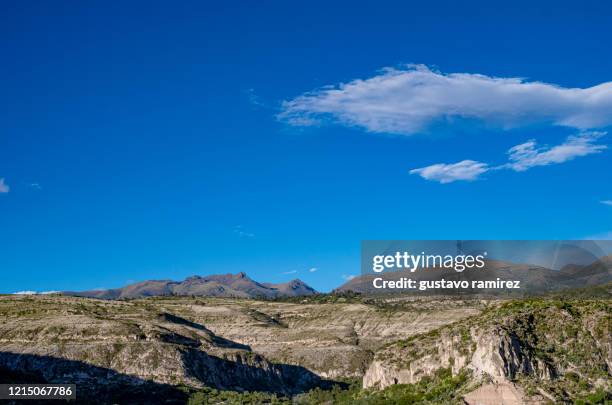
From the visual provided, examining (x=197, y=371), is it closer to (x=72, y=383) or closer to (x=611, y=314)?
(x=72, y=383)

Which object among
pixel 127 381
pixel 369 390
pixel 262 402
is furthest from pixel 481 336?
pixel 127 381

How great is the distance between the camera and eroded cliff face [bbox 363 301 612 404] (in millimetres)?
91688

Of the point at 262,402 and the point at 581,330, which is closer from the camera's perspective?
the point at 581,330

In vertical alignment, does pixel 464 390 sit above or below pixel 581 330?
below

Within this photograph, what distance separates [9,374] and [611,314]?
13032cm

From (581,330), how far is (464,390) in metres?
20.8

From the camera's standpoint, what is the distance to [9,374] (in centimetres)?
16450

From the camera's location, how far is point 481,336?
9944cm

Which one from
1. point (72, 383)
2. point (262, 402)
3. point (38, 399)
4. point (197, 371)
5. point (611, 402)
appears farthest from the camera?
point (197, 371)

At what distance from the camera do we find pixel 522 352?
315 feet

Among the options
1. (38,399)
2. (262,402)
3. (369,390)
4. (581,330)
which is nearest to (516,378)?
(581,330)

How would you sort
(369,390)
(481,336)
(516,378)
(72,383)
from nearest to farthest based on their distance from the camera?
(516,378), (481,336), (369,390), (72,383)

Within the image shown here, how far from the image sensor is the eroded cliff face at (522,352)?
301ft

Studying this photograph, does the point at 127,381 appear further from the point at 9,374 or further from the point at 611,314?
the point at 611,314
